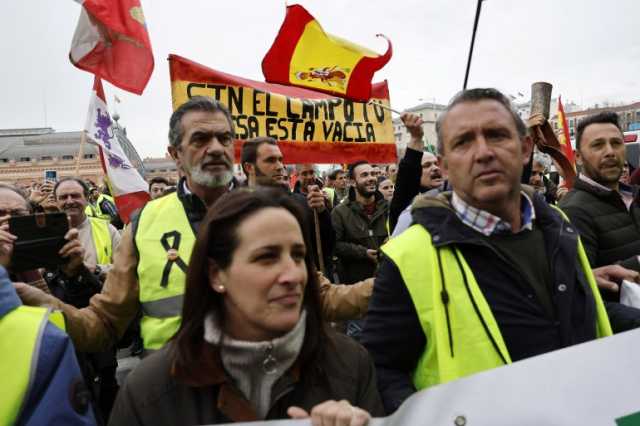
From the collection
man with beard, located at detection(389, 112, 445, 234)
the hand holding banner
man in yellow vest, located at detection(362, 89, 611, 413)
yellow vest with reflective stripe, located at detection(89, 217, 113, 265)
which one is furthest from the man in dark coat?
yellow vest with reflective stripe, located at detection(89, 217, 113, 265)

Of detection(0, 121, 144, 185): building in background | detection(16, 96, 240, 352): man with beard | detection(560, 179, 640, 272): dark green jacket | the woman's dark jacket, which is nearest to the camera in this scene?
the woman's dark jacket

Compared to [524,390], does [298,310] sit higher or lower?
higher

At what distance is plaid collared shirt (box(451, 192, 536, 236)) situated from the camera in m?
1.73

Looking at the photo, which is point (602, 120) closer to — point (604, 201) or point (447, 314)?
point (604, 201)

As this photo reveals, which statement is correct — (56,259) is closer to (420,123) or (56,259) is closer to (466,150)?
(466,150)

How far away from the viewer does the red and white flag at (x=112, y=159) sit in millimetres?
5168

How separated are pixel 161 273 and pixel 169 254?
0.09 meters

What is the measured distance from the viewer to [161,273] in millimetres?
2150

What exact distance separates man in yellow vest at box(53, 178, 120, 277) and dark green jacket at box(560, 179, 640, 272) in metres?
3.50

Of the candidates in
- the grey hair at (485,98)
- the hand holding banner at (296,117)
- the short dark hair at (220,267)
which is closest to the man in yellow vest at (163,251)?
the short dark hair at (220,267)

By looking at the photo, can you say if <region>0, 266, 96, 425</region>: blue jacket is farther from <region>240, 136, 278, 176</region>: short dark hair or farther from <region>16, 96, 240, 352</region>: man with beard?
<region>240, 136, 278, 176</region>: short dark hair

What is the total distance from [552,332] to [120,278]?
177cm

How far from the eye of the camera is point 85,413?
1.48 metres

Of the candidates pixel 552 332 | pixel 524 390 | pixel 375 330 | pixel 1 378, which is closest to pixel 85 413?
pixel 1 378
